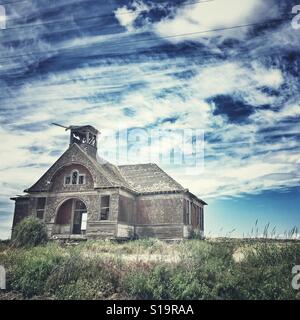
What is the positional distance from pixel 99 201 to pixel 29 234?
14.4 ft

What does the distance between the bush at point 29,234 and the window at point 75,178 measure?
4.11 meters

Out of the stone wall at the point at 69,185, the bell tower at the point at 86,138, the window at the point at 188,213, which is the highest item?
the bell tower at the point at 86,138

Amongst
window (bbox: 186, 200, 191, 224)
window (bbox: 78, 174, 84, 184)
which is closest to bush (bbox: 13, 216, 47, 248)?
window (bbox: 78, 174, 84, 184)

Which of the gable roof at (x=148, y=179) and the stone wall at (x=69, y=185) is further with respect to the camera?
the gable roof at (x=148, y=179)

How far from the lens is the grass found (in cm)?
686

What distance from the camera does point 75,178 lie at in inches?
680

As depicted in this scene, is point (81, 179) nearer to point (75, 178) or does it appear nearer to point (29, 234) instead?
point (75, 178)

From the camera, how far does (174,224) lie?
1688cm

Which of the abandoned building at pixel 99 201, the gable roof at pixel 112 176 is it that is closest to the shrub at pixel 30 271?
the abandoned building at pixel 99 201

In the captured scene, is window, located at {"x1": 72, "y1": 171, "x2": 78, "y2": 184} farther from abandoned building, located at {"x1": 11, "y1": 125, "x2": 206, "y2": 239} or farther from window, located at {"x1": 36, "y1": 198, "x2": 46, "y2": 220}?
window, located at {"x1": 36, "y1": 198, "x2": 46, "y2": 220}

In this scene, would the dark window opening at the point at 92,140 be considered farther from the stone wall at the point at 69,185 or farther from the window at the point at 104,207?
the window at the point at 104,207

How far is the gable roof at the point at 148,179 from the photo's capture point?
57.5 feet

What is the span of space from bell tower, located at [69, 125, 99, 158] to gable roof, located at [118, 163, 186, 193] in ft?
8.09
